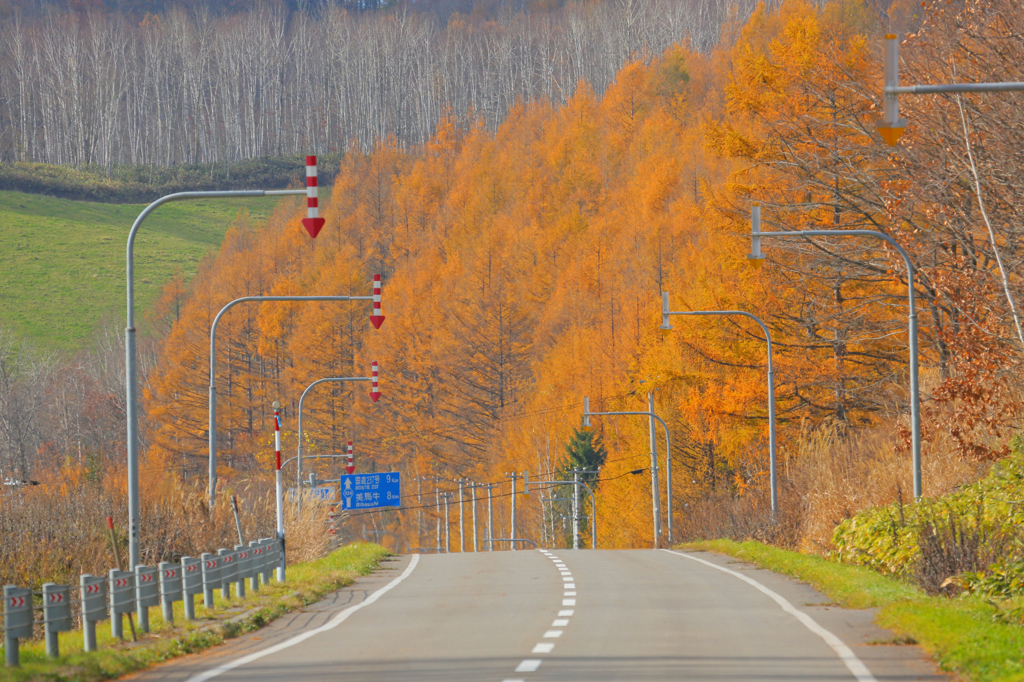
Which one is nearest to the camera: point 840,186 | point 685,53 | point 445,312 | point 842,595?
point 842,595

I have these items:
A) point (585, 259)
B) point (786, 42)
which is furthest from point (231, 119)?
point (786, 42)

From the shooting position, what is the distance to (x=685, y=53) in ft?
277

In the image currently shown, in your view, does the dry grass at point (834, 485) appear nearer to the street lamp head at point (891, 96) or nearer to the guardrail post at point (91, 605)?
the street lamp head at point (891, 96)

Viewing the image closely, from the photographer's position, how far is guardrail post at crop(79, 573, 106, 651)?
11711mm

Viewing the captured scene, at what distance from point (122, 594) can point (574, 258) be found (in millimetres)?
59932

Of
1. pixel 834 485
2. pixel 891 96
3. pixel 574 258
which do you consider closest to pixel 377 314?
pixel 834 485

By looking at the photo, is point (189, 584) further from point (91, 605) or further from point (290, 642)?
point (91, 605)

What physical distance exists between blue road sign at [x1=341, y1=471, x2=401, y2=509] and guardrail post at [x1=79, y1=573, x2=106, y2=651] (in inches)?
1549

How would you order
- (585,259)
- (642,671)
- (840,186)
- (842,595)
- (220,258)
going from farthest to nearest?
(220,258)
(585,259)
(840,186)
(842,595)
(642,671)

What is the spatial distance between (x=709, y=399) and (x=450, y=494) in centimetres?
4698

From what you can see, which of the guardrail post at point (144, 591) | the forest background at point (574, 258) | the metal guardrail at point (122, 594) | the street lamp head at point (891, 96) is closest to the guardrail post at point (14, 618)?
the metal guardrail at point (122, 594)

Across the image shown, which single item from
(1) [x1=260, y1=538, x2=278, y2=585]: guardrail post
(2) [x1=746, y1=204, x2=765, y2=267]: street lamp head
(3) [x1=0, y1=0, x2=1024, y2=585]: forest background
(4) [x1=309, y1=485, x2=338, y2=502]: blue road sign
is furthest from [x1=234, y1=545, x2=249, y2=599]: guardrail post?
(4) [x1=309, y1=485, x2=338, y2=502]: blue road sign

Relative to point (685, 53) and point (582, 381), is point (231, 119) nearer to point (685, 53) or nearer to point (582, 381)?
point (685, 53)

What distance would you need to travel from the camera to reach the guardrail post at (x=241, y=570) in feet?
55.3
